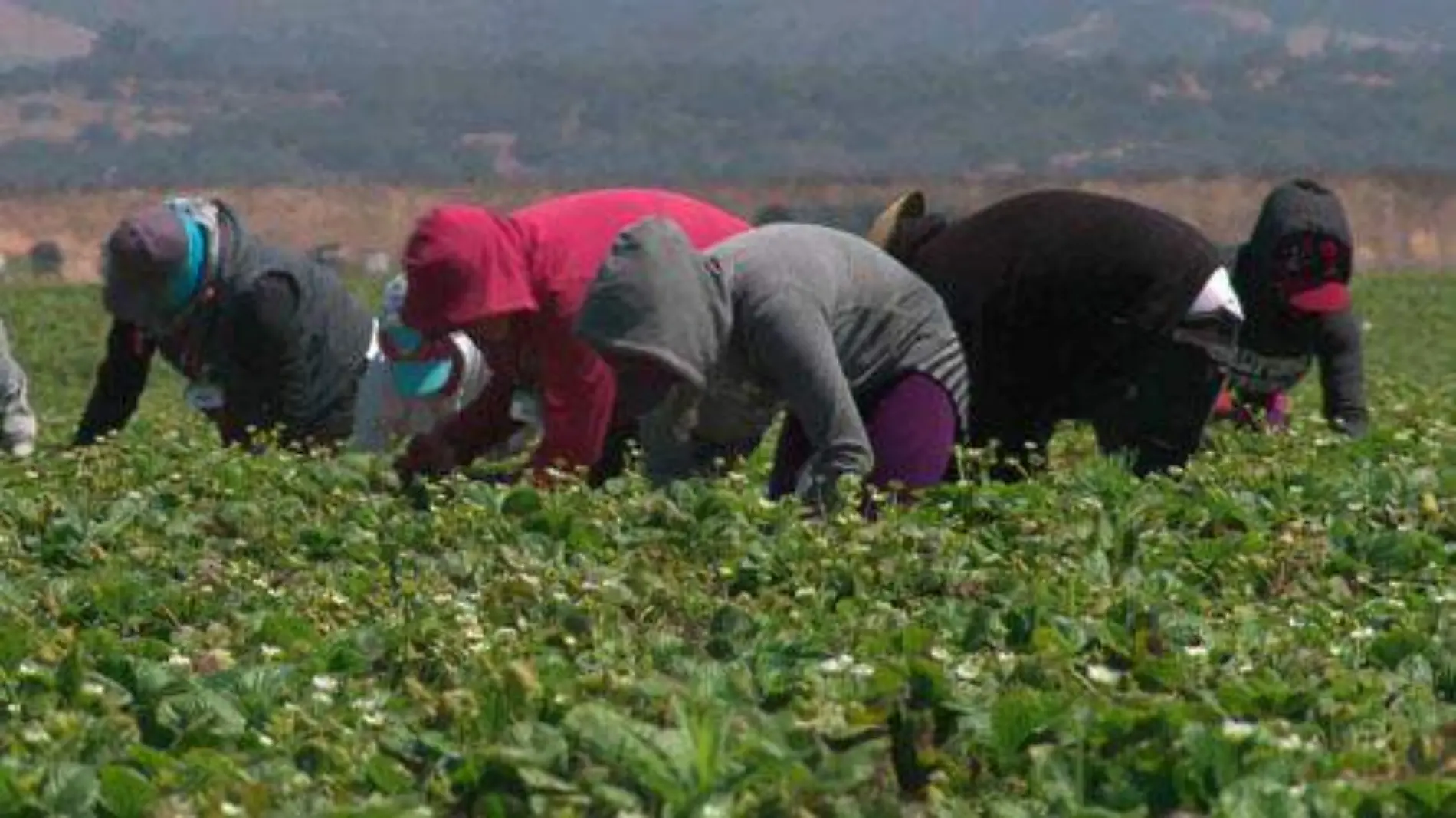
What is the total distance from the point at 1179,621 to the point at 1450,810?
180cm

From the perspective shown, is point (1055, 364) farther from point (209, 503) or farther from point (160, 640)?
point (160, 640)

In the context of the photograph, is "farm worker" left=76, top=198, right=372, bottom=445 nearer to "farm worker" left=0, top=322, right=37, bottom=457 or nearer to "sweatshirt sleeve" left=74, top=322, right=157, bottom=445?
"sweatshirt sleeve" left=74, top=322, right=157, bottom=445

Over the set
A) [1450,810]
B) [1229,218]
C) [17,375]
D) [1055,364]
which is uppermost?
[1450,810]

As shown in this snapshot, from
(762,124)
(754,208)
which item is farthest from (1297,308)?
(762,124)

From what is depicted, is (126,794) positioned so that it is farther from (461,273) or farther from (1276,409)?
(1276,409)

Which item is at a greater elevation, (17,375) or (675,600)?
(675,600)

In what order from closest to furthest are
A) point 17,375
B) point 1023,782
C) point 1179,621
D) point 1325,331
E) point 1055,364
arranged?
point 1023,782 < point 1179,621 < point 1055,364 < point 1325,331 < point 17,375

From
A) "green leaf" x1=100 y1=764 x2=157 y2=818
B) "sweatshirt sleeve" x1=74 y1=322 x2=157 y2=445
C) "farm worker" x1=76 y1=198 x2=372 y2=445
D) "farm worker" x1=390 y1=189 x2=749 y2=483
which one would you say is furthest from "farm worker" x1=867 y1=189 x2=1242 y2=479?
"green leaf" x1=100 y1=764 x2=157 y2=818

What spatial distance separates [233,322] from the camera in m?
10.9

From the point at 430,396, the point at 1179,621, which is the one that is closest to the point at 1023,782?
the point at 1179,621

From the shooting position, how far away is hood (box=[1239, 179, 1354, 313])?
1073cm

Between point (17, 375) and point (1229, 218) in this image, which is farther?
point (1229, 218)

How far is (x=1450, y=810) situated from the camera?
4.86 m

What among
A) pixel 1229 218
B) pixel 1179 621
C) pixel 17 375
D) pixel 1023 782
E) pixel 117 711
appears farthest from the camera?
pixel 1229 218
